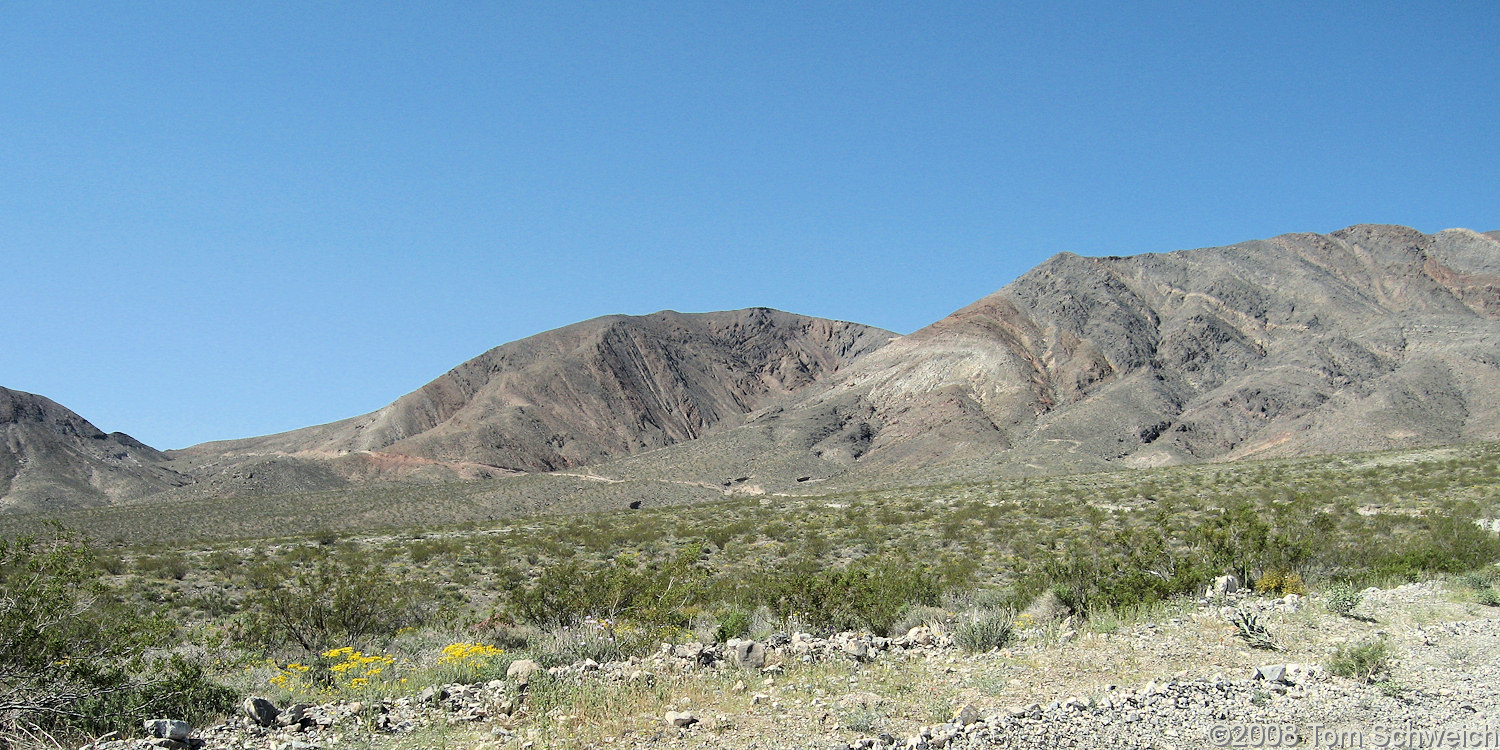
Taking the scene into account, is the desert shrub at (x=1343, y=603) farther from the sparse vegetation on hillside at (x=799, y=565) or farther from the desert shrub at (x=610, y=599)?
the desert shrub at (x=610, y=599)

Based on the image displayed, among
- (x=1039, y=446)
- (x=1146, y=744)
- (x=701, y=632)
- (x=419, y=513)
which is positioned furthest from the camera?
(x=1039, y=446)

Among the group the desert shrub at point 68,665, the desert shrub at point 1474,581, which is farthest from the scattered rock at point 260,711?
the desert shrub at point 1474,581

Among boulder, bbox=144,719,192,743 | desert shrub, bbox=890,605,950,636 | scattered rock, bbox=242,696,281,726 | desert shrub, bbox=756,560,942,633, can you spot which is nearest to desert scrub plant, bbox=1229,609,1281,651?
desert shrub, bbox=890,605,950,636

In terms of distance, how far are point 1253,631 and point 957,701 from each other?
13.1ft

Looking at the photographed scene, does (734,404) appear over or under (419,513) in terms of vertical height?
over

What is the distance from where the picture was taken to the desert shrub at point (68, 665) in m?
6.96

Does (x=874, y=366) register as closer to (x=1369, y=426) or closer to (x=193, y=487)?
(x=1369, y=426)

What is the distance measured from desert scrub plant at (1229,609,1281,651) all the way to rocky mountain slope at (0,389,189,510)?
299 ft

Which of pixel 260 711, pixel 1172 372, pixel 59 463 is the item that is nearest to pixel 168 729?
pixel 260 711

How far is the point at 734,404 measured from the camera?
401 feet

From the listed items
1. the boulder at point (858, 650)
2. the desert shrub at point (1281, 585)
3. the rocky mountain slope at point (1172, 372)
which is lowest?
the desert shrub at point (1281, 585)

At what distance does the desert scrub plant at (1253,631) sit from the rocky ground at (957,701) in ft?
0.44

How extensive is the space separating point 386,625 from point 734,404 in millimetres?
108676

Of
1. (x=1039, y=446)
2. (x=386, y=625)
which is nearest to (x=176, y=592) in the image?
(x=386, y=625)
